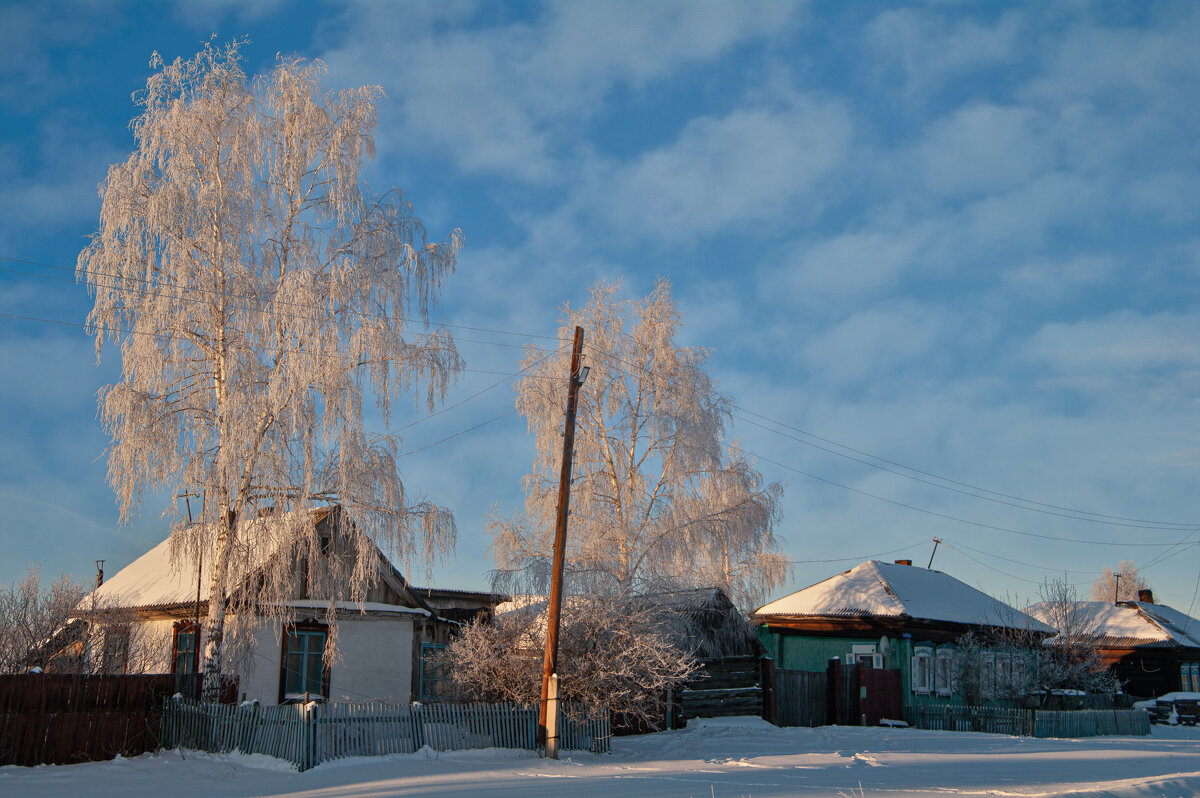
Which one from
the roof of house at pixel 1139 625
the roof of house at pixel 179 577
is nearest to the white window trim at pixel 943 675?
the roof of house at pixel 1139 625

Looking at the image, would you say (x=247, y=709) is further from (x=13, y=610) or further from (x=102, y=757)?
(x=13, y=610)

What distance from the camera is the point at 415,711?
17.2 m

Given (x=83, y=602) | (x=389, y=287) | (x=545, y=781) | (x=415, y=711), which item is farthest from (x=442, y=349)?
(x=83, y=602)

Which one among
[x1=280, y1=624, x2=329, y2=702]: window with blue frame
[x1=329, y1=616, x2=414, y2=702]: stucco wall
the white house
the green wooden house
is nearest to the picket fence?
the white house

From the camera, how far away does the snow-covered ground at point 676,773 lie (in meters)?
13.3

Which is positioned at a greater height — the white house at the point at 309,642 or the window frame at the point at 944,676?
the white house at the point at 309,642

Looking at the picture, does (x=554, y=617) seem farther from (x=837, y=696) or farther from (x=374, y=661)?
(x=837, y=696)

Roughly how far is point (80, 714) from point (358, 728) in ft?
17.2

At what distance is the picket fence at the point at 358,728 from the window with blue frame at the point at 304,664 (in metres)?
4.06

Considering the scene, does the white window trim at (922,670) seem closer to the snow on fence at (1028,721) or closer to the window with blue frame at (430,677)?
the snow on fence at (1028,721)

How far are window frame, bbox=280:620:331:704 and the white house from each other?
0.9 inches

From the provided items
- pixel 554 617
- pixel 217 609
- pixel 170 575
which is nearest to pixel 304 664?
pixel 170 575

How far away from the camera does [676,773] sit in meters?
15.5

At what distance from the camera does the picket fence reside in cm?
1599
